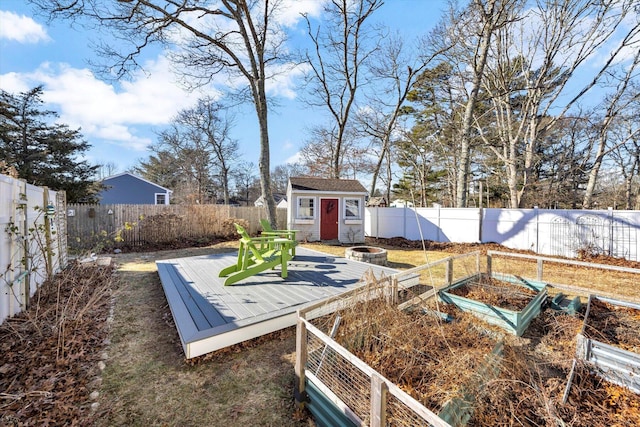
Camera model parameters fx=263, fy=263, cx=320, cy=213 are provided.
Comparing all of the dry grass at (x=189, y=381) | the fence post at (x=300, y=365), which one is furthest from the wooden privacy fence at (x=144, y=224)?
the fence post at (x=300, y=365)

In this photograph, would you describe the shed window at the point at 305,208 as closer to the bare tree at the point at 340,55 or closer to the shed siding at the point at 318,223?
the shed siding at the point at 318,223

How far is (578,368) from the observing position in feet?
8.32

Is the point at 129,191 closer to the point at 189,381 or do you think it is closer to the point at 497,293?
the point at 189,381

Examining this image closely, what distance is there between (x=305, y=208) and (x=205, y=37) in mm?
7673

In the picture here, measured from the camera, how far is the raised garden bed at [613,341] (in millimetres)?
2387

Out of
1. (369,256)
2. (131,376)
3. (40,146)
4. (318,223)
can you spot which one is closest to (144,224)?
(318,223)

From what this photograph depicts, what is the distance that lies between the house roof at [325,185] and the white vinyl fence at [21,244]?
7894mm

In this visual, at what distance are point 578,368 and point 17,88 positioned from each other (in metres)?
20.0

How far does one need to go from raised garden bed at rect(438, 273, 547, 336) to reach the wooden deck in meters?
1.63

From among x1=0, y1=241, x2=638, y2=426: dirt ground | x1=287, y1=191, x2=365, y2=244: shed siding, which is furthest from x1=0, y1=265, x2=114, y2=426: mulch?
x1=287, y1=191, x2=365, y2=244: shed siding

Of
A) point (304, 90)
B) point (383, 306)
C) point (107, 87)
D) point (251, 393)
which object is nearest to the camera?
point (251, 393)

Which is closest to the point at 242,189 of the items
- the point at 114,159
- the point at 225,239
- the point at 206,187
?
the point at 206,187

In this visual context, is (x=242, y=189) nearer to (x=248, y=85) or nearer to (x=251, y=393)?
(x=248, y=85)

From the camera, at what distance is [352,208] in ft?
39.7
